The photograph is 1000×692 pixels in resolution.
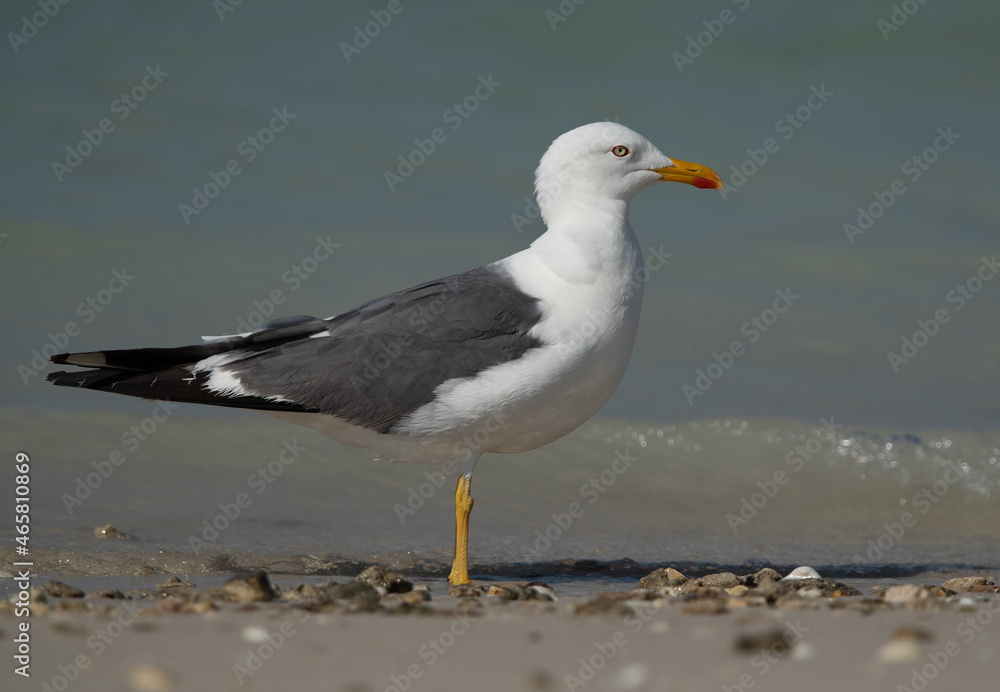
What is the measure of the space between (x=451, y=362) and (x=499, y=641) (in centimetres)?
206

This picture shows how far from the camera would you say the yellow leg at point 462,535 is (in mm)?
5296

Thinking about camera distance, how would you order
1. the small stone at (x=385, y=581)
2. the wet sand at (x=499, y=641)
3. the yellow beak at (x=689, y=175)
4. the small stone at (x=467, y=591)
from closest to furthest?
the wet sand at (x=499, y=641), the small stone at (x=385, y=581), the small stone at (x=467, y=591), the yellow beak at (x=689, y=175)

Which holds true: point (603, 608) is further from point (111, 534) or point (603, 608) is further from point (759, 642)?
point (111, 534)

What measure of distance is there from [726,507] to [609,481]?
2.75ft

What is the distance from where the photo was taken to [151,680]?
2.81 metres

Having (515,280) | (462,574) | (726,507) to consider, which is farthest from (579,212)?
(726,507)

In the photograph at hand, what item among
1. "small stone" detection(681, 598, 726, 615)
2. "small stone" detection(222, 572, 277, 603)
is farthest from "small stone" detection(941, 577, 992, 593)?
"small stone" detection(222, 572, 277, 603)

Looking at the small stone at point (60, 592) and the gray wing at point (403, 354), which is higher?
the gray wing at point (403, 354)

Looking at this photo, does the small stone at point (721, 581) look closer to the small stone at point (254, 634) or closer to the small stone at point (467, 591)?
the small stone at point (467, 591)

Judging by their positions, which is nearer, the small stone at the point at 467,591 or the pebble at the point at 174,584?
the small stone at the point at 467,591

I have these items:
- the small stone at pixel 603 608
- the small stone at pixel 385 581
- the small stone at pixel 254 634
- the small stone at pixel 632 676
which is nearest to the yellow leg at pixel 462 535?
the small stone at pixel 385 581

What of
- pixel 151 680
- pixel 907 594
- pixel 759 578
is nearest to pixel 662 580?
pixel 759 578

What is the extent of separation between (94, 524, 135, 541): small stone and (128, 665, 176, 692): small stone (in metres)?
3.27

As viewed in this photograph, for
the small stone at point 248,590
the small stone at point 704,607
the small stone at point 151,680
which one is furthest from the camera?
the small stone at point 248,590
